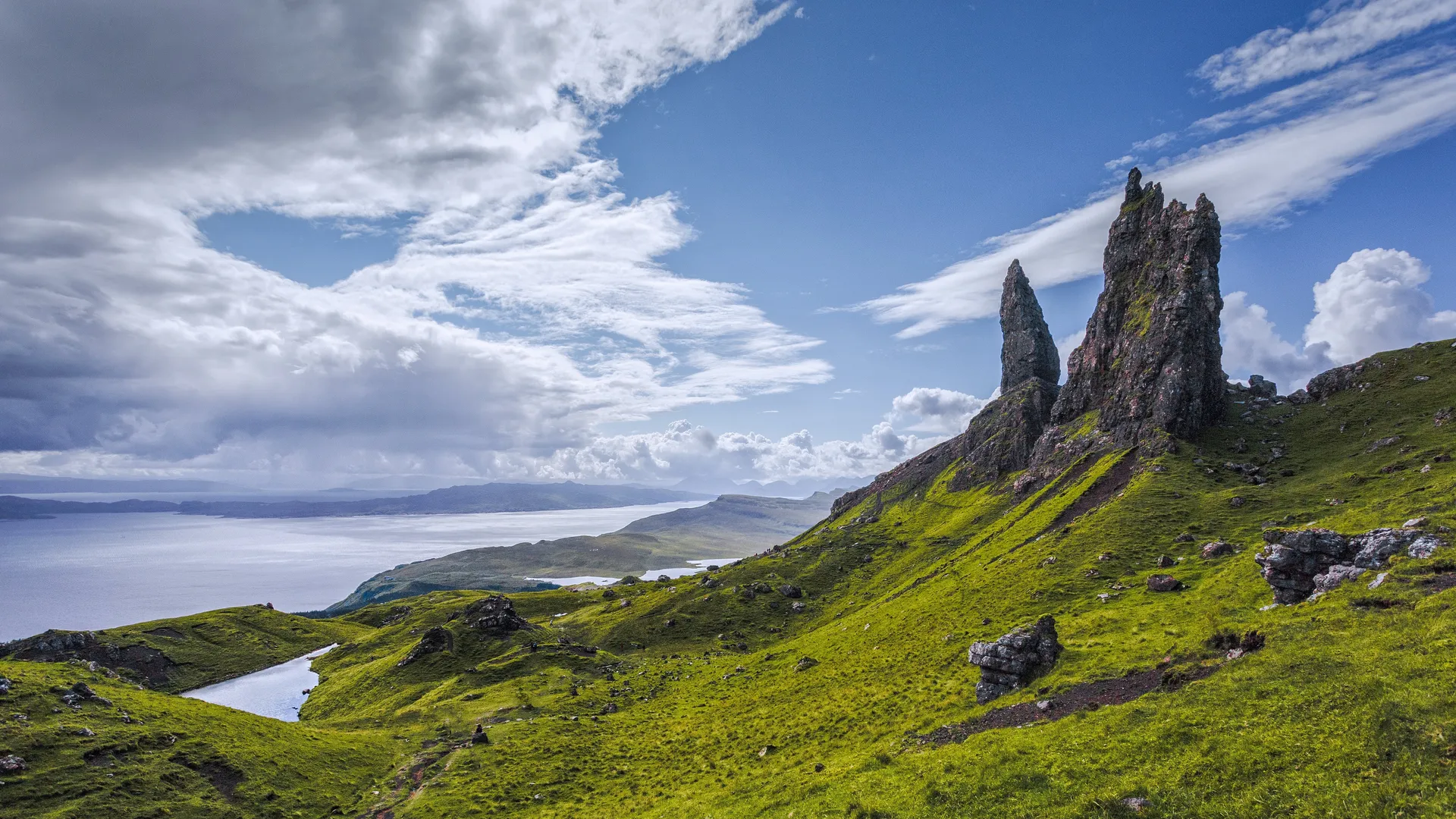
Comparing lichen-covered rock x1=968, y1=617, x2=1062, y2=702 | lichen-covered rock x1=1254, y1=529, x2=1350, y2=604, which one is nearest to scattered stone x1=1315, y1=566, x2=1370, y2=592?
lichen-covered rock x1=1254, y1=529, x2=1350, y2=604

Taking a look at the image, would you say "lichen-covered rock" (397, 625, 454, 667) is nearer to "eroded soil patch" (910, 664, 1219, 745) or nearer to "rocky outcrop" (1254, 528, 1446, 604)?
"eroded soil patch" (910, 664, 1219, 745)

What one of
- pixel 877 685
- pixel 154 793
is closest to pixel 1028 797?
pixel 877 685

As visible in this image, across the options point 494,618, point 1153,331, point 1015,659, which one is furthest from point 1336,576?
point 494,618

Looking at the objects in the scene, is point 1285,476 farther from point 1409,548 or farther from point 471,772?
point 471,772

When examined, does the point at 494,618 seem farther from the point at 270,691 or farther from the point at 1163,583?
the point at 1163,583

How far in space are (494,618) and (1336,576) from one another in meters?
128

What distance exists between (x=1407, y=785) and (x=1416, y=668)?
35.3ft

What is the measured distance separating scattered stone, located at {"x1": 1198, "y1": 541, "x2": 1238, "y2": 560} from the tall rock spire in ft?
185

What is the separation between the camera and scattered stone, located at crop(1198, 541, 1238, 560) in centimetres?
6775

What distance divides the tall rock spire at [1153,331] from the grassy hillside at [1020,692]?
34.5 feet

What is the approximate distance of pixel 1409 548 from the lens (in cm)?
4516

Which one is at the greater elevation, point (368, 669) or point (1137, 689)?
point (1137, 689)

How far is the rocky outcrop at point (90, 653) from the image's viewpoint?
116 m

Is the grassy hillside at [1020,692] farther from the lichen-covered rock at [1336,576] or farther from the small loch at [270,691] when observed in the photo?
the small loch at [270,691]
